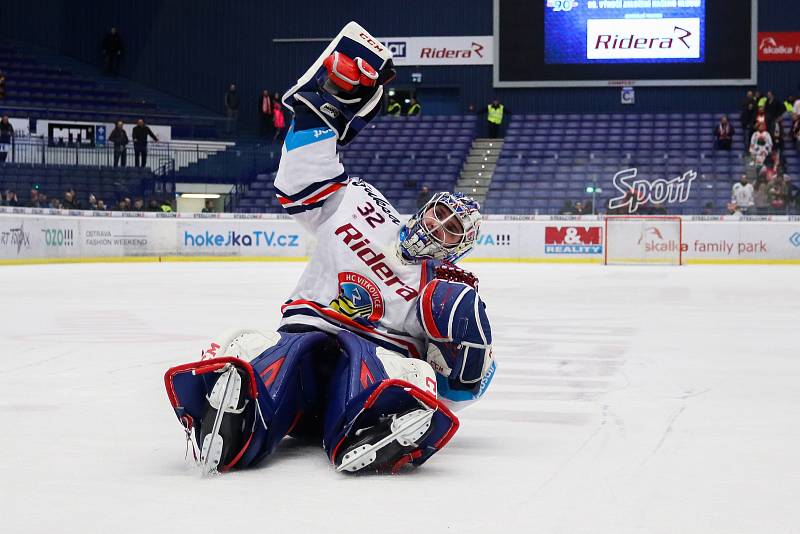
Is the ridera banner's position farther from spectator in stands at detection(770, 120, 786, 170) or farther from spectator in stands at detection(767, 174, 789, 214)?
spectator in stands at detection(767, 174, 789, 214)

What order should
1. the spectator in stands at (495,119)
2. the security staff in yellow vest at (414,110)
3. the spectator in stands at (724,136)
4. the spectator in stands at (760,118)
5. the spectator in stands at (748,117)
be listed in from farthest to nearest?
1. the security staff in yellow vest at (414,110)
2. the spectator in stands at (495,119)
3. the spectator in stands at (748,117)
4. the spectator in stands at (724,136)
5. the spectator in stands at (760,118)

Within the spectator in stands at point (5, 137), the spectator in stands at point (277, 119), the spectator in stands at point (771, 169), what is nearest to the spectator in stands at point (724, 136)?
the spectator in stands at point (771, 169)

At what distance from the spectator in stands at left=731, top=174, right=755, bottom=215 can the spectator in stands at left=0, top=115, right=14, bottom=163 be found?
12623mm

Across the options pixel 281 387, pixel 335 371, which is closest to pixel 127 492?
pixel 281 387

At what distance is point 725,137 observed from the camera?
72.4ft

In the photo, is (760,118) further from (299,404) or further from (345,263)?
(299,404)

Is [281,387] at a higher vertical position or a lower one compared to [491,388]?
higher

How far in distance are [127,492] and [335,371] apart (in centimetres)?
75

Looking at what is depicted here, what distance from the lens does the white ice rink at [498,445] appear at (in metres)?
2.50

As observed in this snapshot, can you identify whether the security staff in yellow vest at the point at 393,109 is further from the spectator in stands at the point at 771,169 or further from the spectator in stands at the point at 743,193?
the spectator in stands at the point at 771,169

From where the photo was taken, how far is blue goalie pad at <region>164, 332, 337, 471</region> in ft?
9.64

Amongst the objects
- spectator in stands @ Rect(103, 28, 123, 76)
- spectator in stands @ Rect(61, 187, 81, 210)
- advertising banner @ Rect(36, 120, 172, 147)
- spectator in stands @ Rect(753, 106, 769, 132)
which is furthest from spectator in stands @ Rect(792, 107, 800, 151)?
spectator in stands @ Rect(103, 28, 123, 76)

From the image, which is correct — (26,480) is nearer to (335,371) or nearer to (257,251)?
(335,371)

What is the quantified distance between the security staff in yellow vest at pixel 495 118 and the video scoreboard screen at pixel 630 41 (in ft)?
4.35
